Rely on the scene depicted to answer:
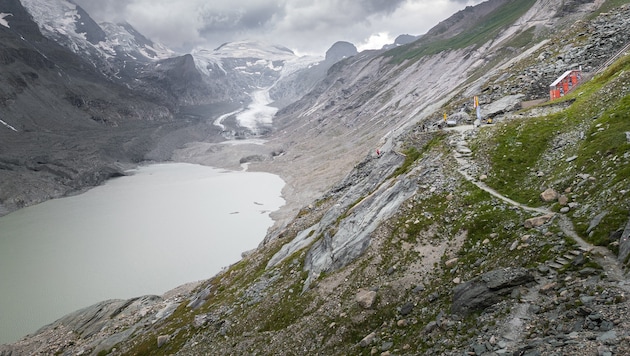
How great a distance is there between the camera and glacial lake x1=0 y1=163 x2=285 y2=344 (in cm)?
6056

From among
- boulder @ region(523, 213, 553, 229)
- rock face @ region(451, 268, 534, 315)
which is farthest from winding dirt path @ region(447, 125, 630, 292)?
rock face @ region(451, 268, 534, 315)

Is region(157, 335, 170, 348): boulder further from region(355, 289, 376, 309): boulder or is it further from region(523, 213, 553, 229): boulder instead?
region(523, 213, 553, 229): boulder

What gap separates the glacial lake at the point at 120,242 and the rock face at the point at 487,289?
2144 inches

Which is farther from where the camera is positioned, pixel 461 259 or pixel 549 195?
pixel 549 195

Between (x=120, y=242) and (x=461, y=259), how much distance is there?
82.5 meters

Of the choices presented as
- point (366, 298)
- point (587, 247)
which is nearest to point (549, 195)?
point (587, 247)

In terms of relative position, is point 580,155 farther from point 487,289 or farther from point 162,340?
point 162,340

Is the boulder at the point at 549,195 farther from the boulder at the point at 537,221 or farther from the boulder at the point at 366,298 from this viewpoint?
the boulder at the point at 366,298

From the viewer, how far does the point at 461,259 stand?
19.5 m

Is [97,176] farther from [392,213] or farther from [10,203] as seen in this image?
[392,213]

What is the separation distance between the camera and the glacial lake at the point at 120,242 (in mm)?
60562

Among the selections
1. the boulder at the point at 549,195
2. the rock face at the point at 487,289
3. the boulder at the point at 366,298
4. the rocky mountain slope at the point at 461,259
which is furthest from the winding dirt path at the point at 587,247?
the boulder at the point at 366,298

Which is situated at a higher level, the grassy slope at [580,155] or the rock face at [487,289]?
the grassy slope at [580,155]

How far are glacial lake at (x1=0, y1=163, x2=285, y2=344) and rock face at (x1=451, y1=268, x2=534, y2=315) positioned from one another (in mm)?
54458
